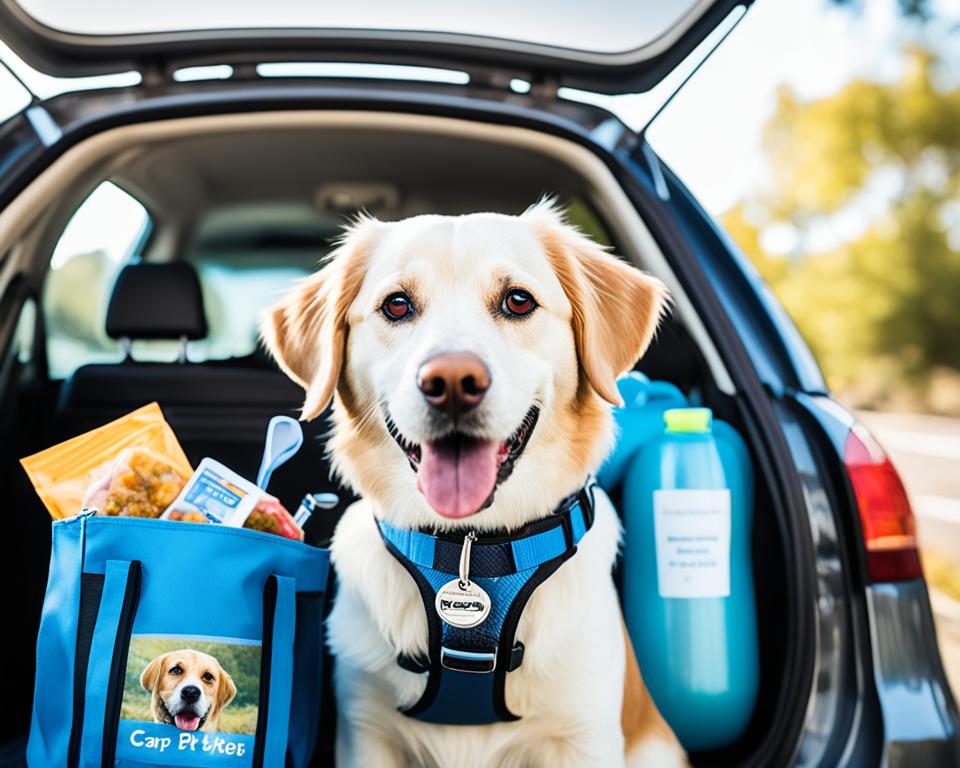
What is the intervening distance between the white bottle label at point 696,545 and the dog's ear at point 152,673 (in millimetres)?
1076

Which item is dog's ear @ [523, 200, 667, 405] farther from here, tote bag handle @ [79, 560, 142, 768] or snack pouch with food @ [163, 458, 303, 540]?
tote bag handle @ [79, 560, 142, 768]

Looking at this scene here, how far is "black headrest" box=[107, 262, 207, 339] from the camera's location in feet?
7.68

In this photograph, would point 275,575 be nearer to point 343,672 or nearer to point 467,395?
point 343,672

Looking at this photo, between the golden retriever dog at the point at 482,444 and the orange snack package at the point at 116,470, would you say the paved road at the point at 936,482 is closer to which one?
the golden retriever dog at the point at 482,444

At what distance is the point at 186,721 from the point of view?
1453 mm

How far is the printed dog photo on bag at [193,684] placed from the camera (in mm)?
1451

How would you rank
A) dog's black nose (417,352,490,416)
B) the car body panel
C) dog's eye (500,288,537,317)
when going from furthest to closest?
the car body panel, dog's eye (500,288,537,317), dog's black nose (417,352,490,416)

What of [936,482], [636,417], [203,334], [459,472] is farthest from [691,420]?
[936,482]

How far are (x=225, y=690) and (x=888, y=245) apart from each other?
2487 centimetres

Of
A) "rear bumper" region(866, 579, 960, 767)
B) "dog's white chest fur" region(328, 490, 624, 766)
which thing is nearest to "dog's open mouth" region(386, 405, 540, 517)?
"dog's white chest fur" region(328, 490, 624, 766)

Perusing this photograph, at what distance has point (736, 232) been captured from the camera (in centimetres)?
2803

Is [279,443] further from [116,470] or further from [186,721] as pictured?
[186,721]

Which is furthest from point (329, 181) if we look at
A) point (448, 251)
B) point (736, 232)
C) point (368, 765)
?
point (736, 232)

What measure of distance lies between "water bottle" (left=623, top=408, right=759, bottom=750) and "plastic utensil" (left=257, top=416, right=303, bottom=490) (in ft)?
2.72
